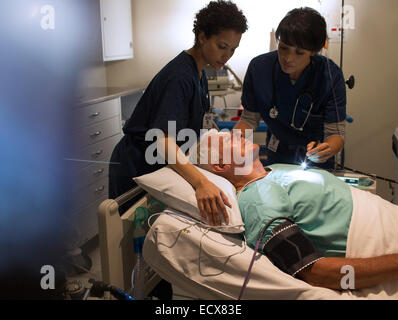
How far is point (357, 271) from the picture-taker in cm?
101

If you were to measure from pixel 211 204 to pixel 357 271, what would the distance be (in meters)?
0.45

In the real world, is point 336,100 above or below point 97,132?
above

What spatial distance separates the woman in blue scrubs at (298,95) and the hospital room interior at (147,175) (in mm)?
117

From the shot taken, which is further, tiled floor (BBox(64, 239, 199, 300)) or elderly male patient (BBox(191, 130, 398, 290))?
tiled floor (BBox(64, 239, 199, 300))

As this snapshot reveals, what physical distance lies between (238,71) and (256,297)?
2.51 metres

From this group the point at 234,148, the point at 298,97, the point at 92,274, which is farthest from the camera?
the point at 92,274

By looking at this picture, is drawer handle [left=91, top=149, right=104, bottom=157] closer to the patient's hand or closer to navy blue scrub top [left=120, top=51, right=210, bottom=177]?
navy blue scrub top [left=120, top=51, right=210, bottom=177]

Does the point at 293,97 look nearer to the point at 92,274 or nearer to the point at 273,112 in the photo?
the point at 273,112

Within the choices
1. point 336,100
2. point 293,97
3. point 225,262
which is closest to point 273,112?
point 293,97

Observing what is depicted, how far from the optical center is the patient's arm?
1.01 metres

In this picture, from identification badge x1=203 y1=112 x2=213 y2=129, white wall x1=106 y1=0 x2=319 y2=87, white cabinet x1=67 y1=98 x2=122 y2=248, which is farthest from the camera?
white wall x1=106 y1=0 x2=319 y2=87

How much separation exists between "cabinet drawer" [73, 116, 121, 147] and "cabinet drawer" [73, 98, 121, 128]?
0.11 feet

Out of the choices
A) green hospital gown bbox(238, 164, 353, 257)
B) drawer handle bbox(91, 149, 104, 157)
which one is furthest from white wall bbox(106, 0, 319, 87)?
green hospital gown bbox(238, 164, 353, 257)

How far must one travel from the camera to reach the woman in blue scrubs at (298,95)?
1.45 m
